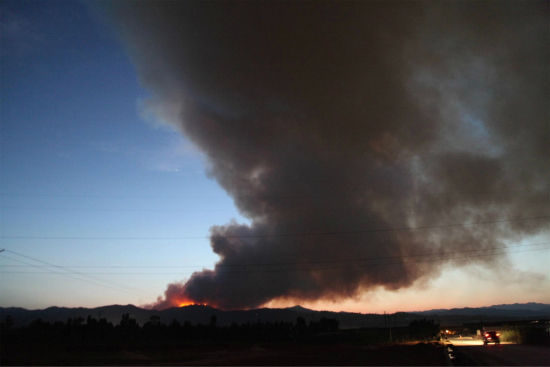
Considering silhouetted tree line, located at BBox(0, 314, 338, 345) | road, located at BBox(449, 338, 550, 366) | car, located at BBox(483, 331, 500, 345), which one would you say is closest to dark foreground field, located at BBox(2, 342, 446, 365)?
road, located at BBox(449, 338, 550, 366)

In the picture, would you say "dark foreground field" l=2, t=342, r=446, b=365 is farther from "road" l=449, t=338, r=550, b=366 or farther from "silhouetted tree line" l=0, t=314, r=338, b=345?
"silhouetted tree line" l=0, t=314, r=338, b=345

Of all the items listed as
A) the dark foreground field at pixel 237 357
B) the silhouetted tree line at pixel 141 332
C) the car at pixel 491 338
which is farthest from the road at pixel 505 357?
the silhouetted tree line at pixel 141 332

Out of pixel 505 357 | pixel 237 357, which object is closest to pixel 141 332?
pixel 237 357

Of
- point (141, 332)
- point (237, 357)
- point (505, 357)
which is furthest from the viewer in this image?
point (141, 332)

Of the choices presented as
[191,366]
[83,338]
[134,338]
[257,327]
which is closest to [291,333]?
[257,327]

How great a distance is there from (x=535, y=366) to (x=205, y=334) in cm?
14223

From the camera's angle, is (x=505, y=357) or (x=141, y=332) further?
(x=141, y=332)

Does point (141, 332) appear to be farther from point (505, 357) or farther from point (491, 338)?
point (505, 357)

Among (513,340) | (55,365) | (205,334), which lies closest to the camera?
(55,365)

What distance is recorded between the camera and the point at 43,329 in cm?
13262

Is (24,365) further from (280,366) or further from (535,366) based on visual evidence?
(535,366)

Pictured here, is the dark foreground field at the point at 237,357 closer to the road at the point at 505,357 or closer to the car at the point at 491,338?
the road at the point at 505,357

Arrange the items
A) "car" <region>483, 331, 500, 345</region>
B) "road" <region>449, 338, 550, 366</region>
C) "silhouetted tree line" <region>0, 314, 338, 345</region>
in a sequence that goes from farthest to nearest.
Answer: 1. "silhouetted tree line" <region>0, 314, 338, 345</region>
2. "car" <region>483, 331, 500, 345</region>
3. "road" <region>449, 338, 550, 366</region>

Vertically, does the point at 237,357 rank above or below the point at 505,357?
below
